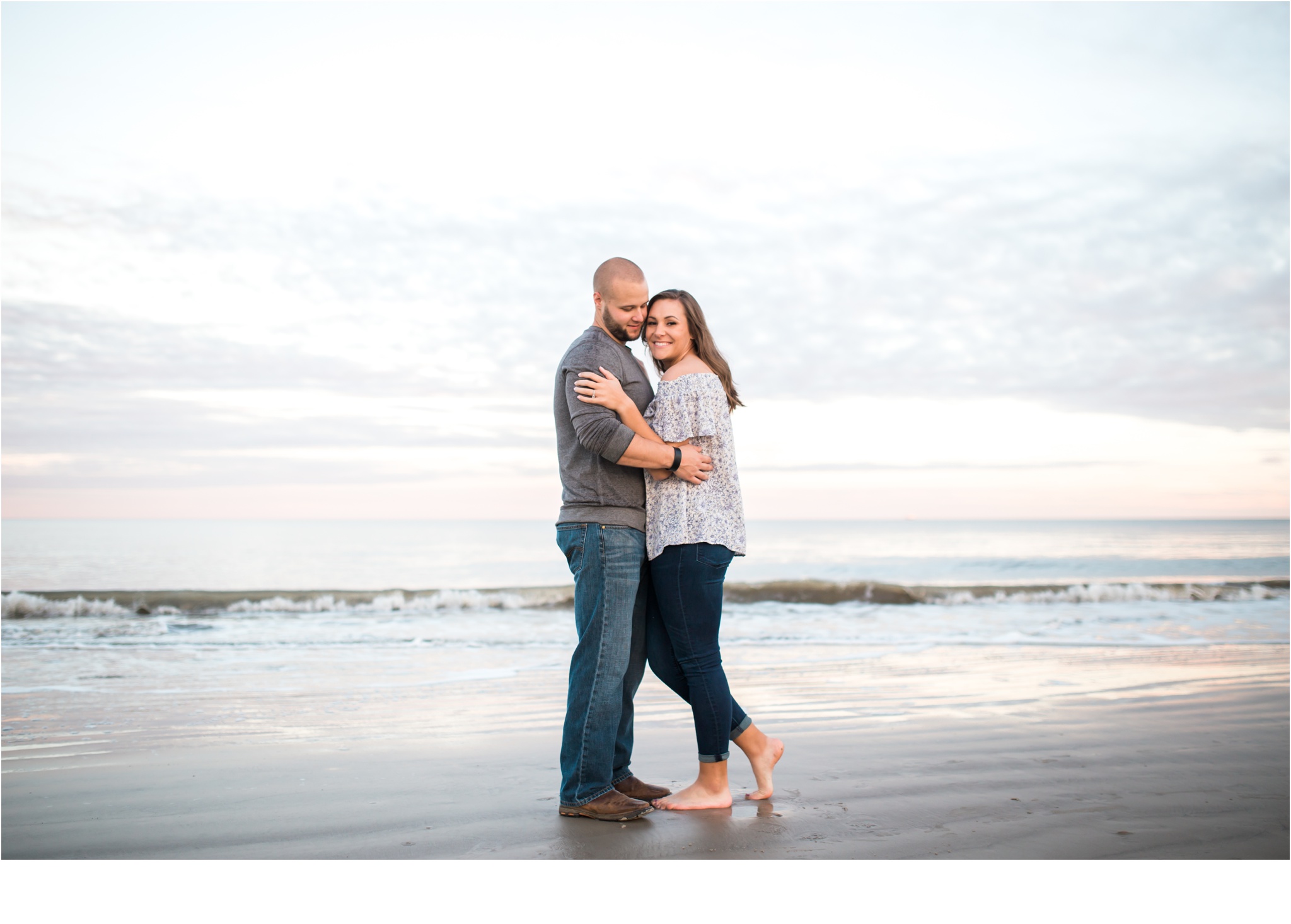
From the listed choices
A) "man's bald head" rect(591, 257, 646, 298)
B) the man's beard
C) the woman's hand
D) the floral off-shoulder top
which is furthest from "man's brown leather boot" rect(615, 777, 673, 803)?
"man's bald head" rect(591, 257, 646, 298)

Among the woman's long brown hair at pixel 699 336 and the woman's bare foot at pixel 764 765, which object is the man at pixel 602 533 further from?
the woman's bare foot at pixel 764 765

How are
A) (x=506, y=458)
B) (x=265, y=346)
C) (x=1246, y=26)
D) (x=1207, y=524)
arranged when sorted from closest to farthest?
(x=1246, y=26)
(x=265, y=346)
(x=506, y=458)
(x=1207, y=524)

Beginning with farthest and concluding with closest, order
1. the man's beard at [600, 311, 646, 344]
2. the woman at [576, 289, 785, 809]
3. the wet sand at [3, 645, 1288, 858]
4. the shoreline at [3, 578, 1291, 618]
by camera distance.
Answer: the shoreline at [3, 578, 1291, 618]
the man's beard at [600, 311, 646, 344]
the woman at [576, 289, 785, 809]
the wet sand at [3, 645, 1288, 858]

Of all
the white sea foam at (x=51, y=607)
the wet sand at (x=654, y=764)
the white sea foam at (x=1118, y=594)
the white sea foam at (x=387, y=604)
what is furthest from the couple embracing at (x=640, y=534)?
the white sea foam at (x=1118, y=594)

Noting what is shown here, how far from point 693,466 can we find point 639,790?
1.21 meters

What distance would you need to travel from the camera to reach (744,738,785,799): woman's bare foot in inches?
113

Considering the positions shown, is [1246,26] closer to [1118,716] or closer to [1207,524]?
[1118,716]

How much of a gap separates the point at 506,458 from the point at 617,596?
1842 cm

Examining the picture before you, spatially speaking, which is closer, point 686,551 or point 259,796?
point 686,551

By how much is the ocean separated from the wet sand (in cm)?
210

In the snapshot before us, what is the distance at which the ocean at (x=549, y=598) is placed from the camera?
8211 millimetres

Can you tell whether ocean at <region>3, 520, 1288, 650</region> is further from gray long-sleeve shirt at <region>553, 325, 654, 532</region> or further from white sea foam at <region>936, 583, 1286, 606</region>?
gray long-sleeve shirt at <region>553, 325, 654, 532</region>

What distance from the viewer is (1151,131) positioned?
7.47 meters
